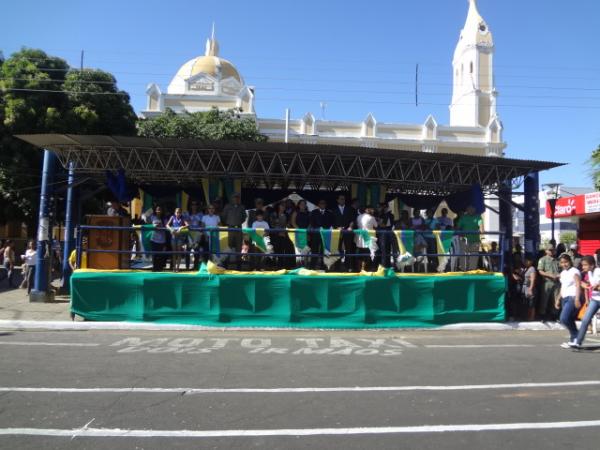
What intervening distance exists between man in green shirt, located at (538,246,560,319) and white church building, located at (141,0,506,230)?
27.8 meters

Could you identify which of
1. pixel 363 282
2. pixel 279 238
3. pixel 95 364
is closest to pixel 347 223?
pixel 279 238

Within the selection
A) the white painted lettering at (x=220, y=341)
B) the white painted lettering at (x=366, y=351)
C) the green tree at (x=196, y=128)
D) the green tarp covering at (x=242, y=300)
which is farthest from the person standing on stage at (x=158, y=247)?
the green tree at (x=196, y=128)

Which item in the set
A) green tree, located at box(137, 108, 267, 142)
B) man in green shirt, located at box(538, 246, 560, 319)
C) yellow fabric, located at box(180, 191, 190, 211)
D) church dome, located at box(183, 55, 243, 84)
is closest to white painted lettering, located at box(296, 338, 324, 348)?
man in green shirt, located at box(538, 246, 560, 319)

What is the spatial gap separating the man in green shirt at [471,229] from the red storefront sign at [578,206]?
6.23 metres

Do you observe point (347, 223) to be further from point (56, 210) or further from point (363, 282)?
point (56, 210)

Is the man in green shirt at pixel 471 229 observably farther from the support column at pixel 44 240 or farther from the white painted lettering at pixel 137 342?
the support column at pixel 44 240

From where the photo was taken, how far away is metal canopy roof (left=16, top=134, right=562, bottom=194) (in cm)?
1208

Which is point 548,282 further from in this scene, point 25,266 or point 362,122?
point 362,122

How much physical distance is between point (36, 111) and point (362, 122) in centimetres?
2828

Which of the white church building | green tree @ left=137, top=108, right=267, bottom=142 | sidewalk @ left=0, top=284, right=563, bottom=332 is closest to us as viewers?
sidewalk @ left=0, top=284, right=563, bottom=332

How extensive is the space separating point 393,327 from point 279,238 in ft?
11.5

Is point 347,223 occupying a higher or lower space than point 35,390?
higher

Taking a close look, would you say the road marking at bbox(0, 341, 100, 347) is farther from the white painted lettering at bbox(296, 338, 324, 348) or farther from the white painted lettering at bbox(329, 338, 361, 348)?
the white painted lettering at bbox(329, 338, 361, 348)

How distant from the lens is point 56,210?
1344cm
